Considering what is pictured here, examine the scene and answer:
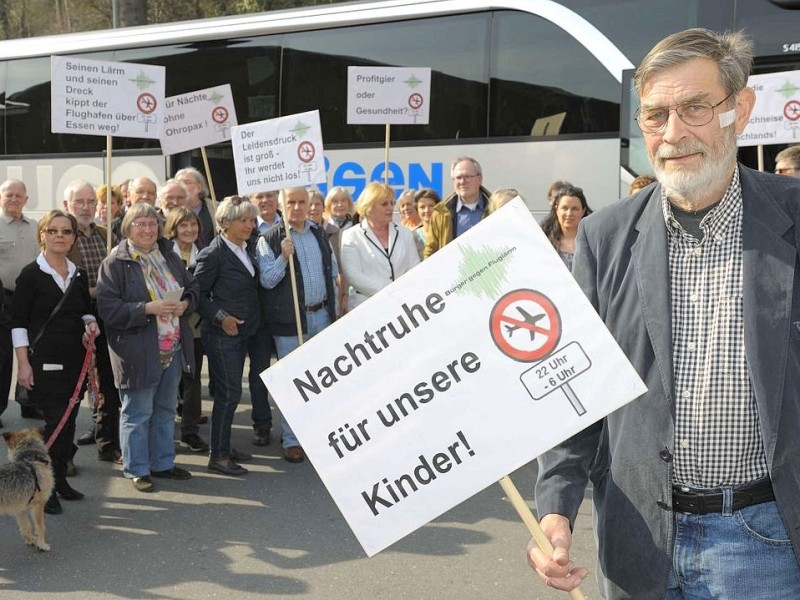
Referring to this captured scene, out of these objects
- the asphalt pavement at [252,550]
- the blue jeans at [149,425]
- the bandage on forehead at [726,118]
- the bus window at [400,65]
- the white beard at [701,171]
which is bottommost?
the asphalt pavement at [252,550]

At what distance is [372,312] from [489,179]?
882 centimetres

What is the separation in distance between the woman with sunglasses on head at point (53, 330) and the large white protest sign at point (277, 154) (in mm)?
1717

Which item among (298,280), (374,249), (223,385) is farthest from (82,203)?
(374,249)

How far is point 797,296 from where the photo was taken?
2111 millimetres

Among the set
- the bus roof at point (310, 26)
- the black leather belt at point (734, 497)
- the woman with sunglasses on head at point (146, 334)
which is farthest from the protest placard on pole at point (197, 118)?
the black leather belt at point (734, 497)

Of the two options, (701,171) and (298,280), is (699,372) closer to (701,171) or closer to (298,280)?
(701,171)

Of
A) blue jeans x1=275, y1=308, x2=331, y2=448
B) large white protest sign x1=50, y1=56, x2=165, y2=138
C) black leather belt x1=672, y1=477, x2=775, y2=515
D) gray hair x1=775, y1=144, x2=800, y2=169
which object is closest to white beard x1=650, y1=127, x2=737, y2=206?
black leather belt x1=672, y1=477, x2=775, y2=515

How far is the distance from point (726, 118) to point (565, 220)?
4.62 metres

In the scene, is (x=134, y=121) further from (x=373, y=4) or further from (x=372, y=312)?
(x=372, y=312)

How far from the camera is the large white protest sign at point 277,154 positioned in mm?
7414

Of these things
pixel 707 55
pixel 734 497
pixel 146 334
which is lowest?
pixel 146 334

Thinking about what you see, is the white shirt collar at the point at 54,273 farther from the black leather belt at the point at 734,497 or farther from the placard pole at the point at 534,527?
the black leather belt at the point at 734,497

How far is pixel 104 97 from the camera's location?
8.12 metres

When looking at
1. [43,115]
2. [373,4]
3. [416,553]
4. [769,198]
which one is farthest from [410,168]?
[769,198]
